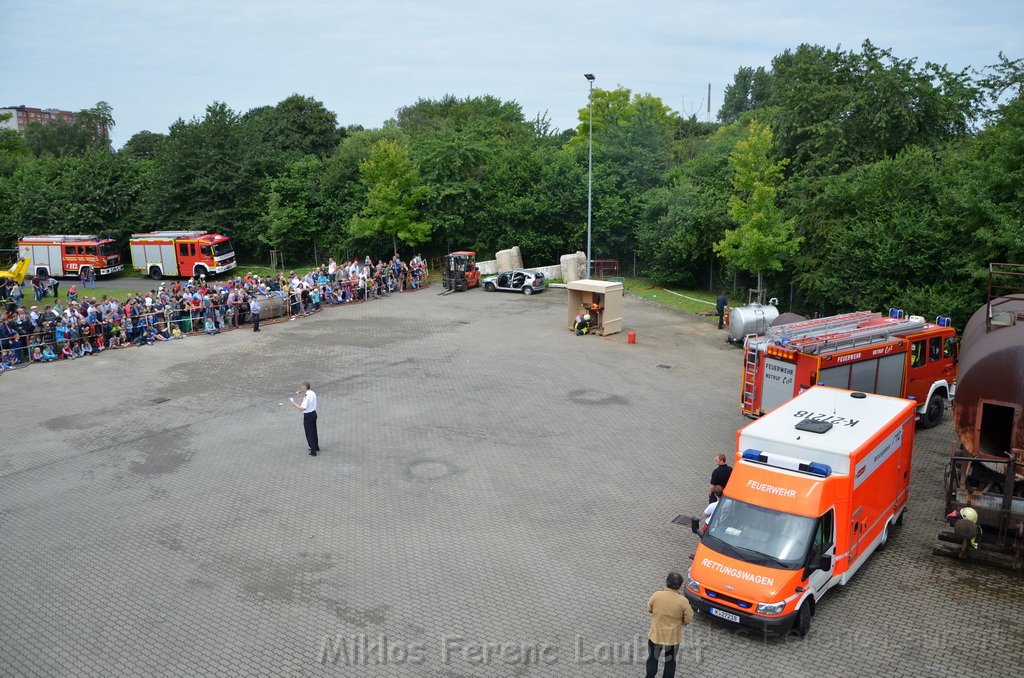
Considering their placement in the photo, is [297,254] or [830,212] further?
[297,254]

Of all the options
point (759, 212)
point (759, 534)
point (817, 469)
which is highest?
point (759, 212)

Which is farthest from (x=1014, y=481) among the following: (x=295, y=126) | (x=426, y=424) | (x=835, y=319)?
(x=295, y=126)

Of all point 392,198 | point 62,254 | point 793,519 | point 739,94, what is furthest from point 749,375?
point 739,94

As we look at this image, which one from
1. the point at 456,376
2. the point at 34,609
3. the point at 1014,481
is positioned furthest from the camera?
the point at 456,376

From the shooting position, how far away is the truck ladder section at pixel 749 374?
1762cm

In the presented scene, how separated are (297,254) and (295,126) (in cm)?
2030

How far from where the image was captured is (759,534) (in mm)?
10164

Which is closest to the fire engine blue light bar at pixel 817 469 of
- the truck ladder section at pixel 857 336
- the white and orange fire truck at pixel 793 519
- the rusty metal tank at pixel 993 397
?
the white and orange fire truck at pixel 793 519

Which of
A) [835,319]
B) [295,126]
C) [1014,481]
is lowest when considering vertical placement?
[1014,481]

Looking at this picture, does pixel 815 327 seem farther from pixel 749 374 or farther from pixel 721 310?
pixel 721 310

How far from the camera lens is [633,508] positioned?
44.6ft

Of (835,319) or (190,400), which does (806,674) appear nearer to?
(835,319)

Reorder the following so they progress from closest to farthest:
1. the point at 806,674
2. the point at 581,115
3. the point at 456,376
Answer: the point at 806,674 < the point at 456,376 < the point at 581,115

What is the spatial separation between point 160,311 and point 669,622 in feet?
78.8
